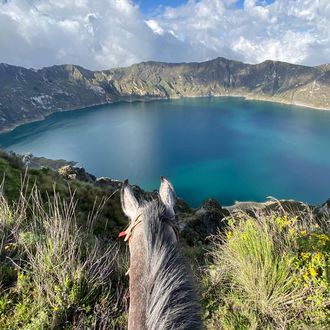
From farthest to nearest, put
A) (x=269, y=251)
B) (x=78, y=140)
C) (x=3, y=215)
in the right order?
(x=78, y=140)
(x=3, y=215)
(x=269, y=251)

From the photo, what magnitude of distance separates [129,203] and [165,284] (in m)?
0.68

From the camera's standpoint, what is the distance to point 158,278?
4.29 ft

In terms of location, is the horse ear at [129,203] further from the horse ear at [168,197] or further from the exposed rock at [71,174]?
the exposed rock at [71,174]

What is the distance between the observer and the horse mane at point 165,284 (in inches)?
47.8

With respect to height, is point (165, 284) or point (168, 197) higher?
point (168, 197)

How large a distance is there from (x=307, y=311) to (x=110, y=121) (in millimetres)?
150013

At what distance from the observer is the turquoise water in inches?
2336

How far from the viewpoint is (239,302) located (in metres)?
2.64

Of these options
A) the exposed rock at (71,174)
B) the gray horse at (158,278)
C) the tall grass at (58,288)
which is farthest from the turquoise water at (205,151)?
the gray horse at (158,278)

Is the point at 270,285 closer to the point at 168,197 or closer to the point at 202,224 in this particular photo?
the point at 168,197

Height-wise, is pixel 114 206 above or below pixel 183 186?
above

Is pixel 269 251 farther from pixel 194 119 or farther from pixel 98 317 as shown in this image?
pixel 194 119

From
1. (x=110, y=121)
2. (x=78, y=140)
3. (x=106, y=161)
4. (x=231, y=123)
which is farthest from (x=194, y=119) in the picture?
(x=106, y=161)

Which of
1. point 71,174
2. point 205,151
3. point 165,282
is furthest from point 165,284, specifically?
point 205,151
